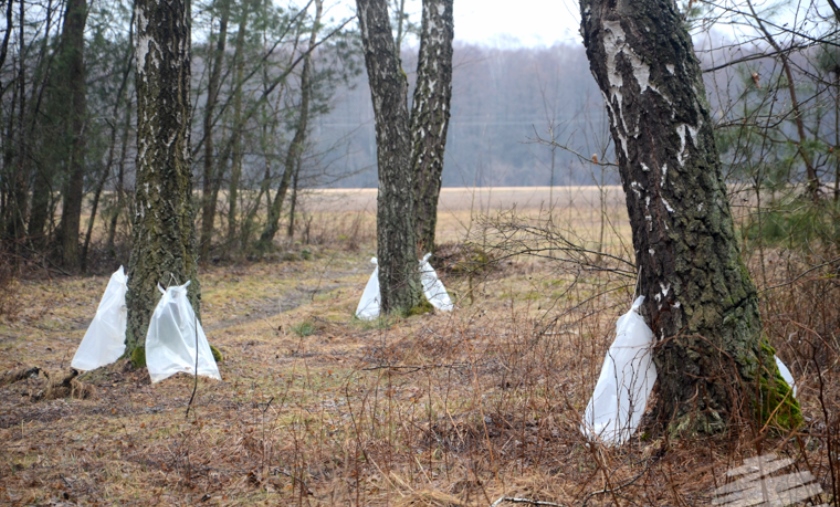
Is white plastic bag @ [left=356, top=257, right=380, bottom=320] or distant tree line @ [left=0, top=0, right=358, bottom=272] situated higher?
distant tree line @ [left=0, top=0, right=358, bottom=272]

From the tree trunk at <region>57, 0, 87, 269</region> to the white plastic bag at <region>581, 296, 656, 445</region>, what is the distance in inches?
433

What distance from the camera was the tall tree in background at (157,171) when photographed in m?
5.93

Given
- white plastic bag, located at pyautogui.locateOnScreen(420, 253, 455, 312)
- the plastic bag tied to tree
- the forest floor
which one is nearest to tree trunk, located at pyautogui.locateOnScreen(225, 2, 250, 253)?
the plastic bag tied to tree

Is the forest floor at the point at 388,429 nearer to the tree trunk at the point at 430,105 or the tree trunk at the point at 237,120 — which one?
the tree trunk at the point at 430,105

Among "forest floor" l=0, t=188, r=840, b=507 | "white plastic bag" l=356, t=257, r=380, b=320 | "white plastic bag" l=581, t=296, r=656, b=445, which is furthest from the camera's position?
"white plastic bag" l=356, t=257, r=380, b=320

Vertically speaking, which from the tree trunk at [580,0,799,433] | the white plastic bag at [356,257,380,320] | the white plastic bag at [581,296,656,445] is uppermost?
the tree trunk at [580,0,799,433]

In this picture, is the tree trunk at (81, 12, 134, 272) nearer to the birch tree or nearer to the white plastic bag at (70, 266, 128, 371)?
the birch tree

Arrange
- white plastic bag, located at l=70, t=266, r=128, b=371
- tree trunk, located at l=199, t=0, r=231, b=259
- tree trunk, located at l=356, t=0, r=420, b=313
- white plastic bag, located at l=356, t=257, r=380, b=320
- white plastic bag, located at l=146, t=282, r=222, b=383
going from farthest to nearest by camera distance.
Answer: tree trunk, located at l=199, t=0, r=231, b=259, white plastic bag, located at l=356, t=257, r=380, b=320, tree trunk, located at l=356, t=0, r=420, b=313, white plastic bag, located at l=70, t=266, r=128, b=371, white plastic bag, located at l=146, t=282, r=222, b=383

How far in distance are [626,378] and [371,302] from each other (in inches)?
211

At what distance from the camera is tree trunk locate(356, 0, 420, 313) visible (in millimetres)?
7965

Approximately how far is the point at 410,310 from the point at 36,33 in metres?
8.31

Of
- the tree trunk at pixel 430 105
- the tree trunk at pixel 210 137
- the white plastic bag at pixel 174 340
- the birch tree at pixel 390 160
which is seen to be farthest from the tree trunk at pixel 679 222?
the tree trunk at pixel 210 137

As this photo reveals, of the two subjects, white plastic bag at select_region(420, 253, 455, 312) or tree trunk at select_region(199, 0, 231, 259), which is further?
tree trunk at select_region(199, 0, 231, 259)

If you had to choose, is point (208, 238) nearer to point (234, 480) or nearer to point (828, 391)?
point (234, 480)
